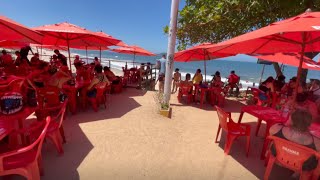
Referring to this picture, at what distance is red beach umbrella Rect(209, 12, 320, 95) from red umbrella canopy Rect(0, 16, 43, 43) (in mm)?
3390

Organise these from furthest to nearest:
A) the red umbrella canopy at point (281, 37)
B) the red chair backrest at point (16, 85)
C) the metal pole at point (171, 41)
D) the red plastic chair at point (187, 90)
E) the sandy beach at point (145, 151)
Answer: the red plastic chair at point (187, 90), the metal pole at point (171, 41), the red chair backrest at point (16, 85), the sandy beach at point (145, 151), the red umbrella canopy at point (281, 37)

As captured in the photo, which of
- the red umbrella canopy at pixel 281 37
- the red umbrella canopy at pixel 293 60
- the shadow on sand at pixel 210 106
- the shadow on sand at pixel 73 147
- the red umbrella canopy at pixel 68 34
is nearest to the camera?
the red umbrella canopy at pixel 281 37

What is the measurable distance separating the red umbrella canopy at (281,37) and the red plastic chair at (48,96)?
3.63m

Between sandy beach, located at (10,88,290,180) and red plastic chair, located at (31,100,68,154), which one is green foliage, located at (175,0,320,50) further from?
red plastic chair, located at (31,100,68,154)

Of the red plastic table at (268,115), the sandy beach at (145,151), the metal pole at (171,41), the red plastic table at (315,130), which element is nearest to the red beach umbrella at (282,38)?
the red plastic table at (268,115)

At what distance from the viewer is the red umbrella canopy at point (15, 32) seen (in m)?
3.91

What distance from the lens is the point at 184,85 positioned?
9.51 metres

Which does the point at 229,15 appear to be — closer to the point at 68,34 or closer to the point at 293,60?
the point at 293,60

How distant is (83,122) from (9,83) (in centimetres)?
185

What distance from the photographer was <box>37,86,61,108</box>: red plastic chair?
5375 mm

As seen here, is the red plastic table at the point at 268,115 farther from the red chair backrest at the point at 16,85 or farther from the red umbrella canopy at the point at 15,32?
the red chair backrest at the point at 16,85

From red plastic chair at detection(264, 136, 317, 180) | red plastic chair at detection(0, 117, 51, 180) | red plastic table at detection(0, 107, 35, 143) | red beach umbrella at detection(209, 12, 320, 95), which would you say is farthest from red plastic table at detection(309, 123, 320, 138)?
red plastic table at detection(0, 107, 35, 143)

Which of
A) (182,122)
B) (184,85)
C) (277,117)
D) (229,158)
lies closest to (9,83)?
(182,122)

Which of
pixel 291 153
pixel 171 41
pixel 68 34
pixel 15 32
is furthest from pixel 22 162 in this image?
pixel 68 34
